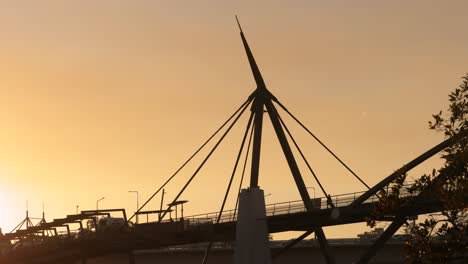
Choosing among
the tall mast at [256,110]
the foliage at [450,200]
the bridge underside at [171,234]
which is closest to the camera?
the foliage at [450,200]

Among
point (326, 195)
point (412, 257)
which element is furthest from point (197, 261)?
point (412, 257)

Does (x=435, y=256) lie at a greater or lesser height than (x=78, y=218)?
lesser

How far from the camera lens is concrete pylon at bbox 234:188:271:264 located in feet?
275

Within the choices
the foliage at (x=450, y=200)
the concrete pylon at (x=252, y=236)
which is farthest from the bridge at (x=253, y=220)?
the foliage at (x=450, y=200)

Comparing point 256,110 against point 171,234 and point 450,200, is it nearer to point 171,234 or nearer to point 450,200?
point 171,234

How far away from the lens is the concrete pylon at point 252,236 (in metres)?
83.9

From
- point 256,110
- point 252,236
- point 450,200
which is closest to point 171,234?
point 256,110

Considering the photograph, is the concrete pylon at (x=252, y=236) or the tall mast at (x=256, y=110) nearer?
the concrete pylon at (x=252, y=236)

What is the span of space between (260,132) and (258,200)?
1130 centimetres

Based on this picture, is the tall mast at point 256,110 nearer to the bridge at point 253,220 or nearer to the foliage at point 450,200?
the bridge at point 253,220

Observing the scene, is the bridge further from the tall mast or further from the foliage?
the foliage

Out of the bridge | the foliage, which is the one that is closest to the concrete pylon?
the bridge

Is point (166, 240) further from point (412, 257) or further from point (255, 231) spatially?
point (412, 257)

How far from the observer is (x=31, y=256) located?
382 feet
